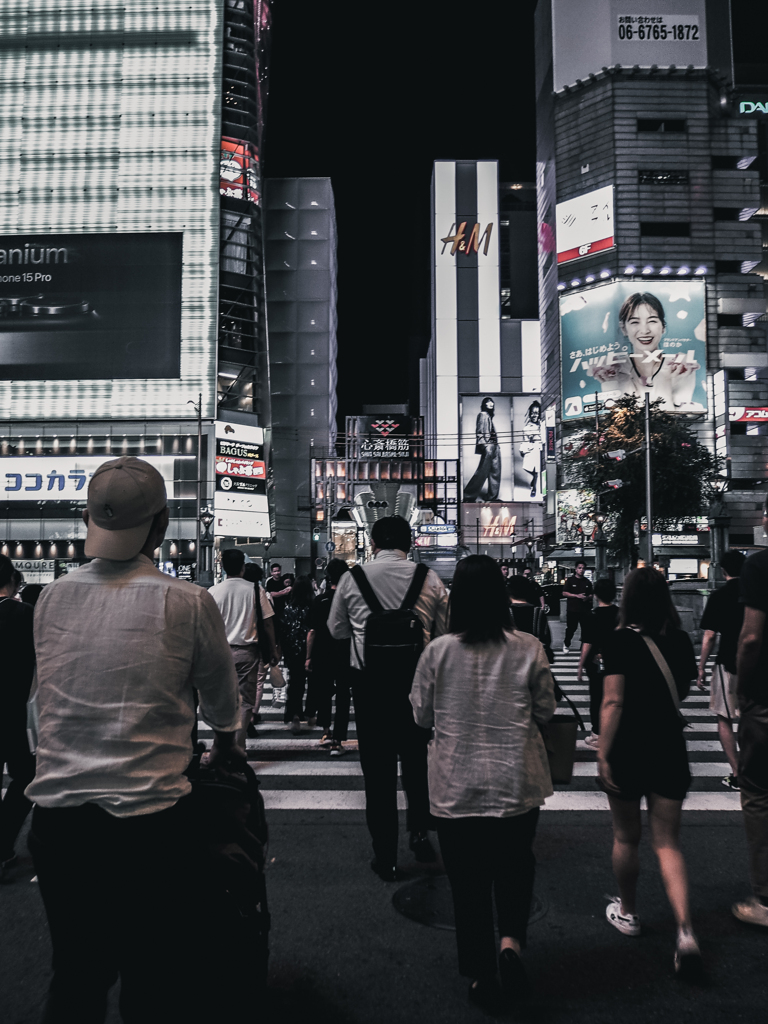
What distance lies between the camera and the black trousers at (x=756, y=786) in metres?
4.01

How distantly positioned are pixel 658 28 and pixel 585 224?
1752 cm

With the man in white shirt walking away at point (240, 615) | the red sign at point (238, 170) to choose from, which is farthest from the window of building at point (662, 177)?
the man in white shirt walking away at point (240, 615)

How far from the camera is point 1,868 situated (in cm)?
470

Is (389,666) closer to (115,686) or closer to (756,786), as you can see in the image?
(756,786)

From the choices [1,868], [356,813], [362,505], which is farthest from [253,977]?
[362,505]

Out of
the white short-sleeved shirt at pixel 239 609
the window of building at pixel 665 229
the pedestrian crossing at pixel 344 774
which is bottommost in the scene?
the pedestrian crossing at pixel 344 774

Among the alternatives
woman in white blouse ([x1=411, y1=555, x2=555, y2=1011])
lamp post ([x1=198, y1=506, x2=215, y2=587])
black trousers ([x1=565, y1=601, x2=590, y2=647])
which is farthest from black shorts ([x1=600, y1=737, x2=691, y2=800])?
lamp post ([x1=198, y1=506, x2=215, y2=587])

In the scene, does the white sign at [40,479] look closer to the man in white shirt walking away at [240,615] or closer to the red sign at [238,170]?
the red sign at [238,170]

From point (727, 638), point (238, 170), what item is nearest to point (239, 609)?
point (727, 638)

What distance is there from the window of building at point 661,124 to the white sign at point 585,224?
6.58 metres

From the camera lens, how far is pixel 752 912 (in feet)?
13.0

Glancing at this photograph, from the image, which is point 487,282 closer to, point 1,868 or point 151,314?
point 151,314

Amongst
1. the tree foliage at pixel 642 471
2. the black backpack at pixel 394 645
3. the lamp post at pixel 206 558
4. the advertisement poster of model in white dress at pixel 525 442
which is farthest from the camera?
the advertisement poster of model in white dress at pixel 525 442

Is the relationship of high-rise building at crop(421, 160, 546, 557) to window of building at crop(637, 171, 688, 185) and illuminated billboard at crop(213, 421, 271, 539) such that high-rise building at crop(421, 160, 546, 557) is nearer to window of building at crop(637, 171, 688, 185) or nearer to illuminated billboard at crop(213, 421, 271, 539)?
window of building at crop(637, 171, 688, 185)
